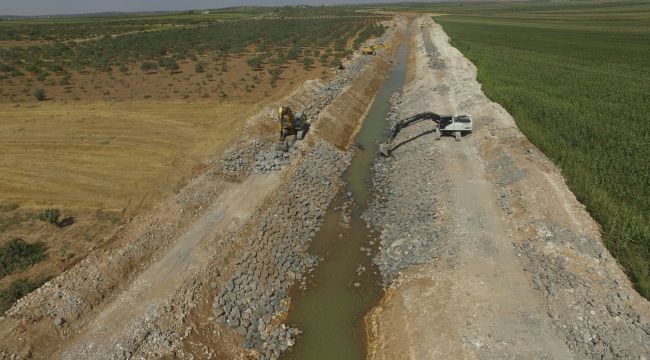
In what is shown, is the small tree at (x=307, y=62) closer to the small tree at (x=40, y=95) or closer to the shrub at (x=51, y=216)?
the small tree at (x=40, y=95)

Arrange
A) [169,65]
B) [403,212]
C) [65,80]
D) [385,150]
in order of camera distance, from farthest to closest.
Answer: [169,65], [65,80], [385,150], [403,212]

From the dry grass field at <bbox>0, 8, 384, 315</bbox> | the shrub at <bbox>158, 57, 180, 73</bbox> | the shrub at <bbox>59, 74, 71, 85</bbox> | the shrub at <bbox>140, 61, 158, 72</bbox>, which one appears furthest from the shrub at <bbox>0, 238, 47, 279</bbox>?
the shrub at <bbox>140, 61, 158, 72</bbox>

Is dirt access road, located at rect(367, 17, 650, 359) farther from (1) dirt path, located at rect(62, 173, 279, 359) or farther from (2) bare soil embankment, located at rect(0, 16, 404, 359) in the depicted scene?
(1) dirt path, located at rect(62, 173, 279, 359)

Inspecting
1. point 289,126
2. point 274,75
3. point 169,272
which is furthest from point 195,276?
point 274,75

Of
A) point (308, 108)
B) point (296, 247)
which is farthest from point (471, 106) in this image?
point (296, 247)

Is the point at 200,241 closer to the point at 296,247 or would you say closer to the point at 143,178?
the point at 296,247

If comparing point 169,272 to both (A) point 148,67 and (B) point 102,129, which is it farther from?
(A) point 148,67
